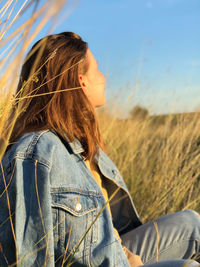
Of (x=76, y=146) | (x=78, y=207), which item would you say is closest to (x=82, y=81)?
(x=76, y=146)

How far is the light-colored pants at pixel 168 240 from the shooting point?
1570 millimetres

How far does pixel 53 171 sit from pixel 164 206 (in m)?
1.37

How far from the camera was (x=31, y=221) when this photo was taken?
1.02 metres

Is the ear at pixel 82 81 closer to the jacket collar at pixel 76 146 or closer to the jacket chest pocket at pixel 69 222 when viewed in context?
the jacket collar at pixel 76 146

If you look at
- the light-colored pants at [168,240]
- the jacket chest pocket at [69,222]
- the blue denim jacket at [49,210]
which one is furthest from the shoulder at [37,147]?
the light-colored pants at [168,240]

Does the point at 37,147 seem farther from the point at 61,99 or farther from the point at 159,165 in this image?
the point at 159,165

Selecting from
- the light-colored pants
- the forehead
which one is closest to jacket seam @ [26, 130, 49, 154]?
the forehead

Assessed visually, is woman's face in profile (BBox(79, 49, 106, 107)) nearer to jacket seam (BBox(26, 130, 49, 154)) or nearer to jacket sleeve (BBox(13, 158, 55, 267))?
jacket seam (BBox(26, 130, 49, 154))

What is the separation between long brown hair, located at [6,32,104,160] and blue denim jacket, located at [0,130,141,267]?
10 cm

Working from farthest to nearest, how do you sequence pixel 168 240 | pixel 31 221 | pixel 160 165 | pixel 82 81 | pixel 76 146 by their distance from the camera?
pixel 160 165 < pixel 168 240 < pixel 82 81 < pixel 76 146 < pixel 31 221

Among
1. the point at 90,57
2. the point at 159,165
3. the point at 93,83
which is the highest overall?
the point at 90,57

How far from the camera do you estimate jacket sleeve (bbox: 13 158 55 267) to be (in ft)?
3.26

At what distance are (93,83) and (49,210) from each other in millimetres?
707

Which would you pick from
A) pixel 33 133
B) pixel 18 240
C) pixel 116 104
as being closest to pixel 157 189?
pixel 116 104
